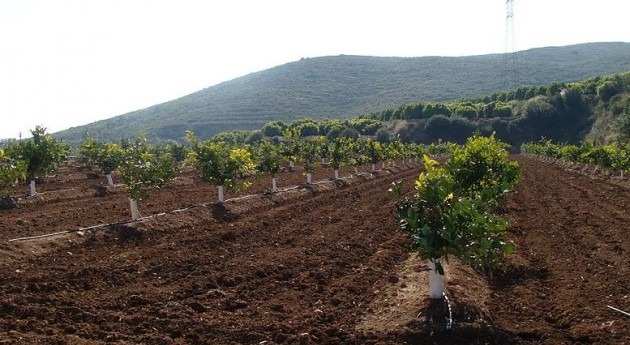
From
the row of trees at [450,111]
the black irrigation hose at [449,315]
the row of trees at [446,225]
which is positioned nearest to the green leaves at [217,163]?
the row of trees at [446,225]

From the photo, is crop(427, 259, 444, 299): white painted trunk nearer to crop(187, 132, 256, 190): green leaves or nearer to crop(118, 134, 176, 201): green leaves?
crop(118, 134, 176, 201): green leaves

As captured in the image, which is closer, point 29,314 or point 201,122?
point 29,314

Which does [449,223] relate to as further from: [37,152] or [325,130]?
[325,130]

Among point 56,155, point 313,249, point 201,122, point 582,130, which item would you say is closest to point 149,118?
point 201,122

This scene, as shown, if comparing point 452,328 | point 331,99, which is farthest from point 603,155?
point 331,99

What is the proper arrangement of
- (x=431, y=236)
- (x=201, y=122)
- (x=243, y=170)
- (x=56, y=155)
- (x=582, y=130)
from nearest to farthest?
1. (x=431, y=236)
2. (x=243, y=170)
3. (x=56, y=155)
4. (x=582, y=130)
5. (x=201, y=122)

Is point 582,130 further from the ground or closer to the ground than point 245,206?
closer to the ground

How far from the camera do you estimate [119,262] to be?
13.1 m

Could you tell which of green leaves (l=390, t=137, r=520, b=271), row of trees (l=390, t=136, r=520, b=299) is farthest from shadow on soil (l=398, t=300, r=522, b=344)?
green leaves (l=390, t=137, r=520, b=271)

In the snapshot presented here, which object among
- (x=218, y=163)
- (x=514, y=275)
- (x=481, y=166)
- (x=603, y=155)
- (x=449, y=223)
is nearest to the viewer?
(x=449, y=223)

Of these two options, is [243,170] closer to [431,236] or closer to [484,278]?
[484,278]

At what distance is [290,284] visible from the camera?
11.5m

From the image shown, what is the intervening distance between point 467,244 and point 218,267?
20.9 ft

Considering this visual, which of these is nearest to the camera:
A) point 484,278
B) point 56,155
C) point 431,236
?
point 431,236
